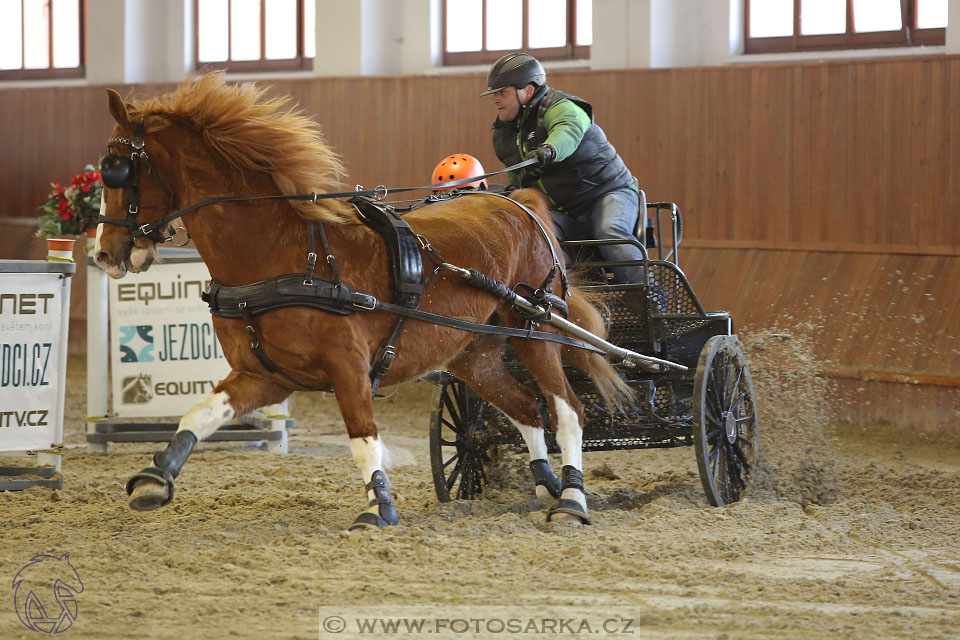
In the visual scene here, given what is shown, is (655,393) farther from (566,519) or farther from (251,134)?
(251,134)

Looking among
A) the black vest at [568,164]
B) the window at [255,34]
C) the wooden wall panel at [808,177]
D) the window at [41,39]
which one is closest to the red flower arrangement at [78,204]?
the window at [255,34]

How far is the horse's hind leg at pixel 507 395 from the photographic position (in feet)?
15.7

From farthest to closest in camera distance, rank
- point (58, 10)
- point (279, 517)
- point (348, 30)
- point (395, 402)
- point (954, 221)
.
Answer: point (58, 10) → point (348, 30) → point (395, 402) → point (954, 221) → point (279, 517)

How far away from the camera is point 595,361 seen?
194 inches

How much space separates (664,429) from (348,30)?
21.9ft

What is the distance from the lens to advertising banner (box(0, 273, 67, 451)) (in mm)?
5293

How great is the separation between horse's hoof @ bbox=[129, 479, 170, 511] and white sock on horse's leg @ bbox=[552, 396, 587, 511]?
1.78m

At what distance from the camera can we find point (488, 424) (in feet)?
17.6

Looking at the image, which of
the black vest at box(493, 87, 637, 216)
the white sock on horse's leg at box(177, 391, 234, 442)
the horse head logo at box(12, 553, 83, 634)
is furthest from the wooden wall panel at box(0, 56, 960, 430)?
the horse head logo at box(12, 553, 83, 634)

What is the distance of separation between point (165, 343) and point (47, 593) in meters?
3.57

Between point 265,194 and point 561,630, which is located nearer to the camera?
point 561,630

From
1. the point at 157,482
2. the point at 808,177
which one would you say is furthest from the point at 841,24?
the point at 157,482

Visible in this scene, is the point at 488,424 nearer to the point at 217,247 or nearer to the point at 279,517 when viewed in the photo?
the point at 279,517

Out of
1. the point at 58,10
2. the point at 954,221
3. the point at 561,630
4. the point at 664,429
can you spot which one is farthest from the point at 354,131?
the point at 561,630
